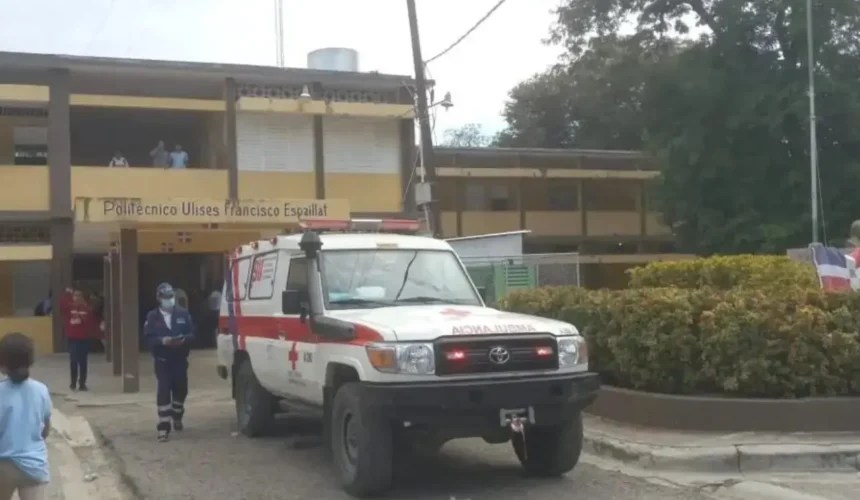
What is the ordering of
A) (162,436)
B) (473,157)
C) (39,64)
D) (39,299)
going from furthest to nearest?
(473,157) < (39,299) < (39,64) < (162,436)

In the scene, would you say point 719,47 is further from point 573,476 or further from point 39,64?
point 573,476

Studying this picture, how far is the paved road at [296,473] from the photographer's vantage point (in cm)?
839

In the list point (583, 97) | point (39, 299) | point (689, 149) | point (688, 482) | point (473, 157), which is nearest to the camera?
point (688, 482)

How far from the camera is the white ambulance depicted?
306 inches

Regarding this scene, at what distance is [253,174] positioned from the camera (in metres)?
26.1

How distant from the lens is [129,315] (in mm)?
16766

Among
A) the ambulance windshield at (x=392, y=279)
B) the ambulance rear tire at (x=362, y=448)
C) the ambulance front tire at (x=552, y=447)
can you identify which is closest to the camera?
the ambulance rear tire at (x=362, y=448)

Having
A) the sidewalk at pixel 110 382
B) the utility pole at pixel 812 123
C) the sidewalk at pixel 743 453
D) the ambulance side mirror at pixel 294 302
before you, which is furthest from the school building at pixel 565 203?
the ambulance side mirror at pixel 294 302

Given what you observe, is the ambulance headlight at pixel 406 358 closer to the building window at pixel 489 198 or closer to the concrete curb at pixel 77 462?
the concrete curb at pixel 77 462

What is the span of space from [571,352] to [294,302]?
8.31 ft

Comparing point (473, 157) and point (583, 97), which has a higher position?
point (583, 97)

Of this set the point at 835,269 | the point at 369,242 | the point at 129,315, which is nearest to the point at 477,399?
the point at 369,242

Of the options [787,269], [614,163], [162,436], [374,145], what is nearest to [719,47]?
[614,163]

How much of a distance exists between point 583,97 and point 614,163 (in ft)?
21.5
